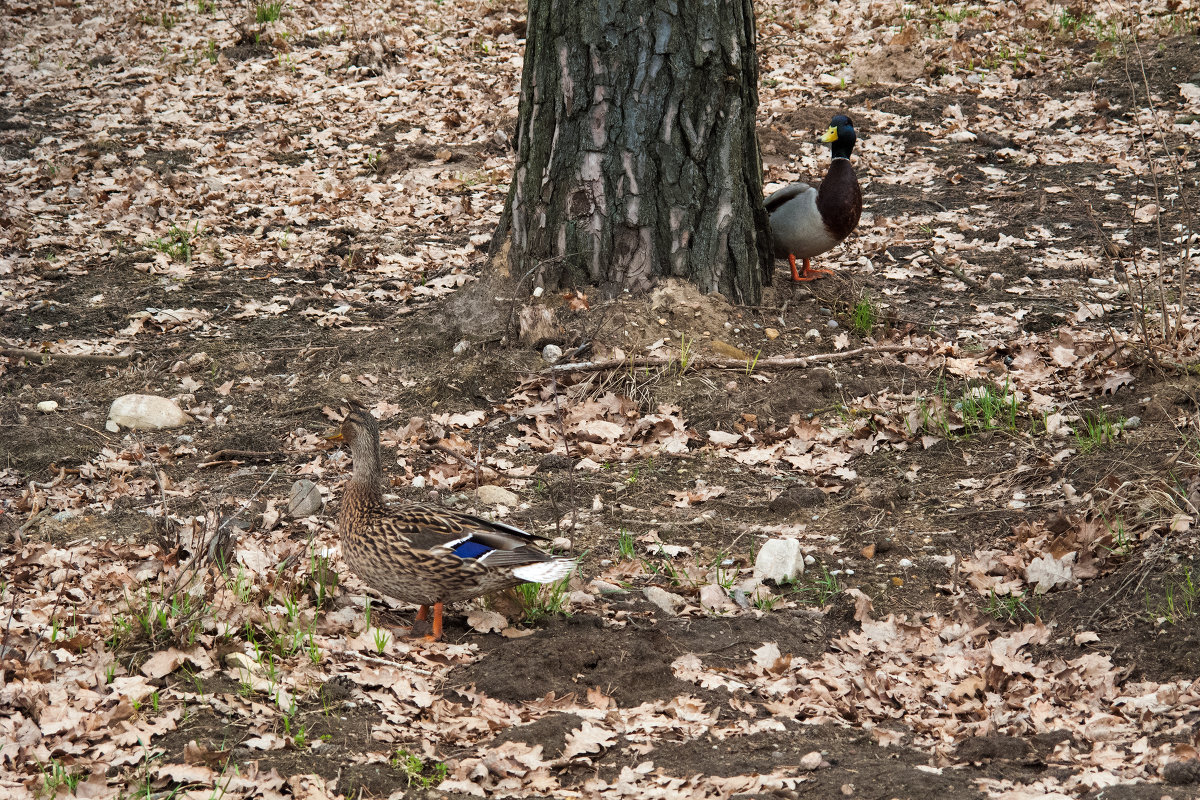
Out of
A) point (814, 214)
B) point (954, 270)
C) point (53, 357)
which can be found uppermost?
point (814, 214)

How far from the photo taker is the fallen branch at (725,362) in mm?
6422

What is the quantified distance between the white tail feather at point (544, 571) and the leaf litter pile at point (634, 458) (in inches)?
11.0

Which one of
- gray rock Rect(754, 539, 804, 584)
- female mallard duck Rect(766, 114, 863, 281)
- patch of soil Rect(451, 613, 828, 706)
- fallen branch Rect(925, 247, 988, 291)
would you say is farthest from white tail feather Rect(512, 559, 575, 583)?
fallen branch Rect(925, 247, 988, 291)

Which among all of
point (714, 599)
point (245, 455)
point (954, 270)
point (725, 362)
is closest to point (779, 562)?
point (714, 599)

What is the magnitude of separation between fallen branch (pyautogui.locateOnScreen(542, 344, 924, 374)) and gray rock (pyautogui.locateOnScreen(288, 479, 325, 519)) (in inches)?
62.8

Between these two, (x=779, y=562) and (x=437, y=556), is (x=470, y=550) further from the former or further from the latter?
(x=779, y=562)

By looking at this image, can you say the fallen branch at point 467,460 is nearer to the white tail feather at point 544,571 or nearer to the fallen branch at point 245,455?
the fallen branch at point 245,455

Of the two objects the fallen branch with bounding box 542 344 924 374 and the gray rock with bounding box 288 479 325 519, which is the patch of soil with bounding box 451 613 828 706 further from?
the fallen branch with bounding box 542 344 924 374

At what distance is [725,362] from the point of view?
648 cm

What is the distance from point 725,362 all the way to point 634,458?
0.94 meters

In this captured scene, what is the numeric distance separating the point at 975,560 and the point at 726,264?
9.33 feet

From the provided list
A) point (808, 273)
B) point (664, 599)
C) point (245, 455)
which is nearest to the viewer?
point (664, 599)

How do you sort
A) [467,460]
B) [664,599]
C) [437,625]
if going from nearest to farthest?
1. [437,625]
2. [664,599]
3. [467,460]

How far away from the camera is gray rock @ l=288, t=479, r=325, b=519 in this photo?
18.2ft
